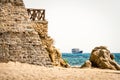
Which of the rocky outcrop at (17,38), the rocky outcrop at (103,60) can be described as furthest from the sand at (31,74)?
the rocky outcrop at (103,60)

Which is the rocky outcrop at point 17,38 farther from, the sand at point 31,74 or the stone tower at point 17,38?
the sand at point 31,74

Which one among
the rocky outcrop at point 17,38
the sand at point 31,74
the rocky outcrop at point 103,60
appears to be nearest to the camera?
the sand at point 31,74

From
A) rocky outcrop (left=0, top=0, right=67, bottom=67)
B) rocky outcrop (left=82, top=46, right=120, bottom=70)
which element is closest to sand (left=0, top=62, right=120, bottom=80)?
rocky outcrop (left=0, top=0, right=67, bottom=67)

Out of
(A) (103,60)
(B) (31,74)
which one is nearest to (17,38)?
(B) (31,74)

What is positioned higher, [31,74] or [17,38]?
[17,38]

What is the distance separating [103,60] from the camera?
91.7 ft

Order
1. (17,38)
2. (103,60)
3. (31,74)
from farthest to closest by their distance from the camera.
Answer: (103,60), (17,38), (31,74)

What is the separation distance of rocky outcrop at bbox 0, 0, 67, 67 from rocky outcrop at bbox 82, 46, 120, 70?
806 cm

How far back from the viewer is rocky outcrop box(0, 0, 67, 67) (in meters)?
19.8

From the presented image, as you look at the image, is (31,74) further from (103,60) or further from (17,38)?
(103,60)

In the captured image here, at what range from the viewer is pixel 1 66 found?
59.8ft

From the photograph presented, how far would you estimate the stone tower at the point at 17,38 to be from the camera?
65.1 ft

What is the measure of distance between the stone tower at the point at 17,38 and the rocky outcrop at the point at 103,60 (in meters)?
8.06

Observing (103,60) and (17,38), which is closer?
(17,38)
